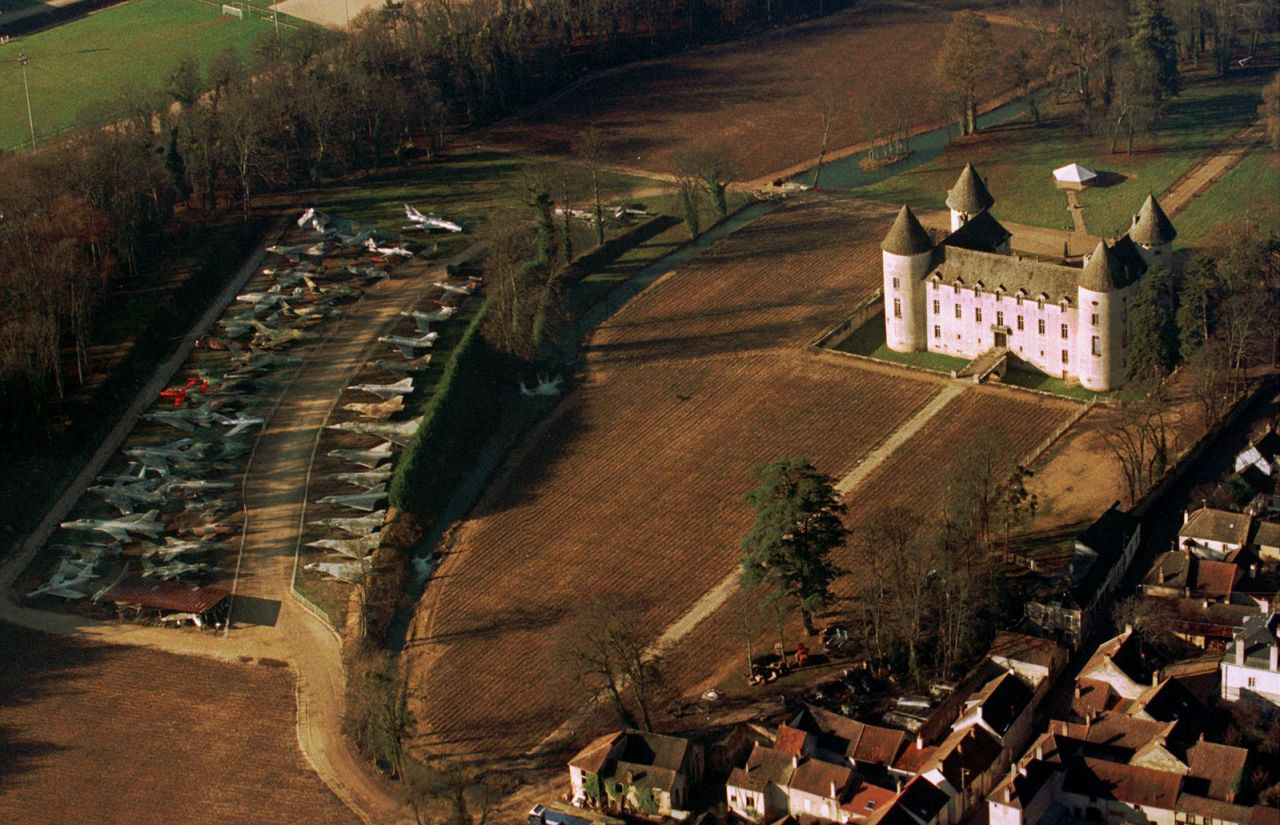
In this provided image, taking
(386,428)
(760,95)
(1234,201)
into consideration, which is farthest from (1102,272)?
(760,95)

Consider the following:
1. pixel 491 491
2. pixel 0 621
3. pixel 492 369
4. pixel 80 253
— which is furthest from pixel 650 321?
pixel 0 621

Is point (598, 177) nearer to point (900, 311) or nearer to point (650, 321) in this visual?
point (650, 321)

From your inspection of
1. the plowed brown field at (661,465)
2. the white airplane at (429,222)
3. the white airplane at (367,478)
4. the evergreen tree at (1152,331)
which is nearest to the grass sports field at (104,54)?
the white airplane at (429,222)

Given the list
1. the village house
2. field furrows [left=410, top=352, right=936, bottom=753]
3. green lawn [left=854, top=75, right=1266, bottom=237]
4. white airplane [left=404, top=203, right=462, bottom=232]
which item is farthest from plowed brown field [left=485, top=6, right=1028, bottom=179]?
the village house

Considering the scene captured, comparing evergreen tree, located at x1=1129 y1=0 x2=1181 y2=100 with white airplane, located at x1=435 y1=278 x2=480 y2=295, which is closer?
white airplane, located at x1=435 y1=278 x2=480 y2=295

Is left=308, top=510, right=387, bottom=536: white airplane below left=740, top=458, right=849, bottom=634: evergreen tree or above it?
below

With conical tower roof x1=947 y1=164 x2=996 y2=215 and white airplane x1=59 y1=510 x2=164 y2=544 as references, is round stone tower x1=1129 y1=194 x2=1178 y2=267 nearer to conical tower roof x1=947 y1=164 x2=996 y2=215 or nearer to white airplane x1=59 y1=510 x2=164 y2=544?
conical tower roof x1=947 y1=164 x2=996 y2=215

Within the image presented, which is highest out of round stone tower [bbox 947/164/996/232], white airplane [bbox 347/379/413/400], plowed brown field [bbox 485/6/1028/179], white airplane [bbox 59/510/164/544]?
plowed brown field [bbox 485/6/1028/179]

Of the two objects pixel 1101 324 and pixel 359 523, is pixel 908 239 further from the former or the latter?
pixel 359 523
